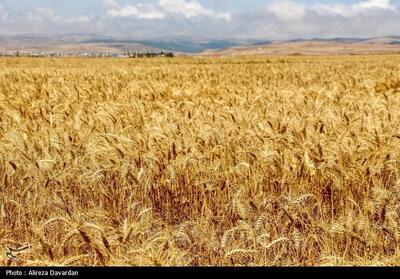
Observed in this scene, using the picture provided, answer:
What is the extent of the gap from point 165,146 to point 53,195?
1062 millimetres

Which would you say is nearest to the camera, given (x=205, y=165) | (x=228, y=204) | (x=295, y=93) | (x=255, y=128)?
(x=228, y=204)

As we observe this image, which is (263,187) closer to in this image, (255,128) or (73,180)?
(255,128)

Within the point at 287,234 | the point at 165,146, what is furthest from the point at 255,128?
the point at 287,234

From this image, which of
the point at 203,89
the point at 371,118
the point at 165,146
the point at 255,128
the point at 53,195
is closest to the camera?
the point at 53,195

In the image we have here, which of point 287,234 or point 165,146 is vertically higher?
point 165,146

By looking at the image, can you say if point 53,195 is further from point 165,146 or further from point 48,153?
point 165,146

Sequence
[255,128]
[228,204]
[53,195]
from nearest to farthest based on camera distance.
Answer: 1. [228,204]
2. [53,195]
3. [255,128]

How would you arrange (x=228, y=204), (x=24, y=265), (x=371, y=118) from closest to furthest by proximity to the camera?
(x=24, y=265) < (x=228, y=204) < (x=371, y=118)

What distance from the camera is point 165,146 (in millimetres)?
4312

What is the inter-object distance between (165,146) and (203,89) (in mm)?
5643

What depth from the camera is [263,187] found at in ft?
12.5

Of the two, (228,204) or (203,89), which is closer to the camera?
(228,204)

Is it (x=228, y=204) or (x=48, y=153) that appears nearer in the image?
(x=228, y=204)

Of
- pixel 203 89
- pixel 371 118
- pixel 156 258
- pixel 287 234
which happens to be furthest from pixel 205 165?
pixel 203 89
